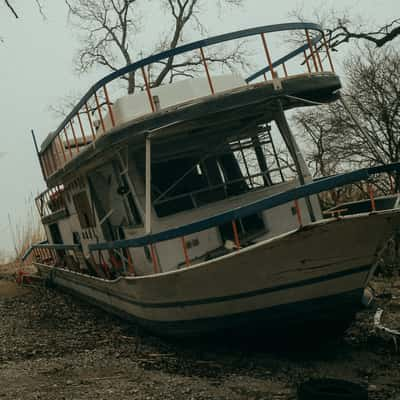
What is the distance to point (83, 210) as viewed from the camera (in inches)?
411

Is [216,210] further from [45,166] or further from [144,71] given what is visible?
[45,166]

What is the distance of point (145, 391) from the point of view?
5.45m

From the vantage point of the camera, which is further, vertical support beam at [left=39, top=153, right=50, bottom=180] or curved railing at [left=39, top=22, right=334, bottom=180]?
vertical support beam at [left=39, top=153, right=50, bottom=180]

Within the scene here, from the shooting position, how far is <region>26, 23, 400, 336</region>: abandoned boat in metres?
5.93

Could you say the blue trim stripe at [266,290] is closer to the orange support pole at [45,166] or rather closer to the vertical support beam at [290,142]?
the vertical support beam at [290,142]

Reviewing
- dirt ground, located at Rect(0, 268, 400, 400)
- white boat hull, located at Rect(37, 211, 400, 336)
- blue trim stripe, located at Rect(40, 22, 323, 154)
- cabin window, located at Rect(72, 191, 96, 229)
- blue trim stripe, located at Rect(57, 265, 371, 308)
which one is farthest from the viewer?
cabin window, located at Rect(72, 191, 96, 229)

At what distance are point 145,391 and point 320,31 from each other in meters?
5.55

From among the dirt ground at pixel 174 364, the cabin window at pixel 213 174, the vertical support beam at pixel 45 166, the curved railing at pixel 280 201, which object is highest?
the vertical support beam at pixel 45 166

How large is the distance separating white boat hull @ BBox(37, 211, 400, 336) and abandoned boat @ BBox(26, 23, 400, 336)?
0.05ft

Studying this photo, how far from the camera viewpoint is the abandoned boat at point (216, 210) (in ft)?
19.5

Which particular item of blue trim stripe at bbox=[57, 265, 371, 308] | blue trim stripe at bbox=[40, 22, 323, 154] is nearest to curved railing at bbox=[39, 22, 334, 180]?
blue trim stripe at bbox=[40, 22, 323, 154]

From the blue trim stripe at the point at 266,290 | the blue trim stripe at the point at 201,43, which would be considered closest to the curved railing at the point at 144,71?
the blue trim stripe at the point at 201,43

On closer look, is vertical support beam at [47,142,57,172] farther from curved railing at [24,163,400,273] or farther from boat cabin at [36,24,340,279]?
curved railing at [24,163,400,273]

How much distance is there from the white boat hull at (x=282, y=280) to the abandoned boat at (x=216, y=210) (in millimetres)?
15
